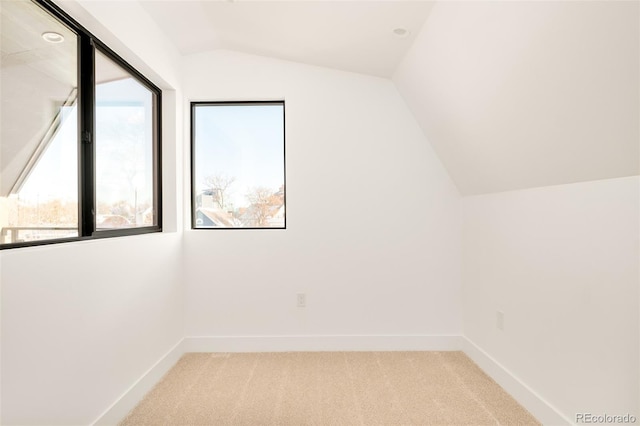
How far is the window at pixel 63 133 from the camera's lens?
1.58 meters

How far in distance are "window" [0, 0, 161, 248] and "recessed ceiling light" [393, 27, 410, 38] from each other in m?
1.79

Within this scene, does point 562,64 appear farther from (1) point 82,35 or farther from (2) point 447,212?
(1) point 82,35

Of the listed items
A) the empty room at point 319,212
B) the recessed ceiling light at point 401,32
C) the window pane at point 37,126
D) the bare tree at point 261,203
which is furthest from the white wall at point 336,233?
the window pane at point 37,126

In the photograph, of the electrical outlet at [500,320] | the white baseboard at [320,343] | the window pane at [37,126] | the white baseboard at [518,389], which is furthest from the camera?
the white baseboard at [320,343]

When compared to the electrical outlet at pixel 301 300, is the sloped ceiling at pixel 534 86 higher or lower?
higher

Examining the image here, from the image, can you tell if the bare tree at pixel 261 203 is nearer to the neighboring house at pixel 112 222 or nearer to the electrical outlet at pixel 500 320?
the neighboring house at pixel 112 222

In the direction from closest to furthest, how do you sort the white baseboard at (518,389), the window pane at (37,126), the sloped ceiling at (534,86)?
1. the sloped ceiling at (534,86)
2. the window pane at (37,126)
3. the white baseboard at (518,389)

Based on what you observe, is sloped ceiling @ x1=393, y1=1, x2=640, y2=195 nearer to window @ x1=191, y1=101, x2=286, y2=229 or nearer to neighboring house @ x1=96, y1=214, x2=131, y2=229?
window @ x1=191, y1=101, x2=286, y2=229

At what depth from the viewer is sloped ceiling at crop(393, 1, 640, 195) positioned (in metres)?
1.39

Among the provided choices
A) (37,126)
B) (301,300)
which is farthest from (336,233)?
(37,126)

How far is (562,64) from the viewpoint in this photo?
157 centimetres

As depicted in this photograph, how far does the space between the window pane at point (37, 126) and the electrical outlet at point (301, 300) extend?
1.82 meters

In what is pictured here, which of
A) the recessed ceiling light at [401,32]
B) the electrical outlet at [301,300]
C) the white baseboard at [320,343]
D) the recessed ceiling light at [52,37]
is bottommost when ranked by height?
the white baseboard at [320,343]

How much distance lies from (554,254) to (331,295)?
179 cm
